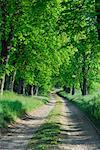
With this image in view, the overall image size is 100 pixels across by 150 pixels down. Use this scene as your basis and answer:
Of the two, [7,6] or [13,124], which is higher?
[7,6]

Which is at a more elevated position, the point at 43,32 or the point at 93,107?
the point at 43,32

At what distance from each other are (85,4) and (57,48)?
1653cm

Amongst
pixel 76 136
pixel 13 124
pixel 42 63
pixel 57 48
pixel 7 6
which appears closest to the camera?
pixel 76 136

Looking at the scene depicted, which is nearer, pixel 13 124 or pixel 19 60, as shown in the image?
pixel 13 124

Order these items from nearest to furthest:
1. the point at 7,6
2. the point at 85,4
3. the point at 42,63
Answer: the point at 85,4 < the point at 7,6 < the point at 42,63

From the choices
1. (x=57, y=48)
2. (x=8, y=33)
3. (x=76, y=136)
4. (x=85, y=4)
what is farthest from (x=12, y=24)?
(x=76, y=136)

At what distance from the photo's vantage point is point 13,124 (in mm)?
26516

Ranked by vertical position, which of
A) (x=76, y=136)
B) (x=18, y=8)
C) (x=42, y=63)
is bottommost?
(x=76, y=136)

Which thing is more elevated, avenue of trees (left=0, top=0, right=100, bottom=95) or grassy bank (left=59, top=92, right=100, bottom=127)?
avenue of trees (left=0, top=0, right=100, bottom=95)

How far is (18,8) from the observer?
32.4 meters

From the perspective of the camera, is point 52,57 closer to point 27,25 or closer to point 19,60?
point 19,60

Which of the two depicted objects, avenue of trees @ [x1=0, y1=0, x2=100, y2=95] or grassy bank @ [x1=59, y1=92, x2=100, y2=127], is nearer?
avenue of trees @ [x1=0, y1=0, x2=100, y2=95]

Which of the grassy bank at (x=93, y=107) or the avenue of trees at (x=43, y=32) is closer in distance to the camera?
the avenue of trees at (x=43, y=32)

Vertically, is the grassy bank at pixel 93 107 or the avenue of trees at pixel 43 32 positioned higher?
the avenue of trees at pixel 43 32
